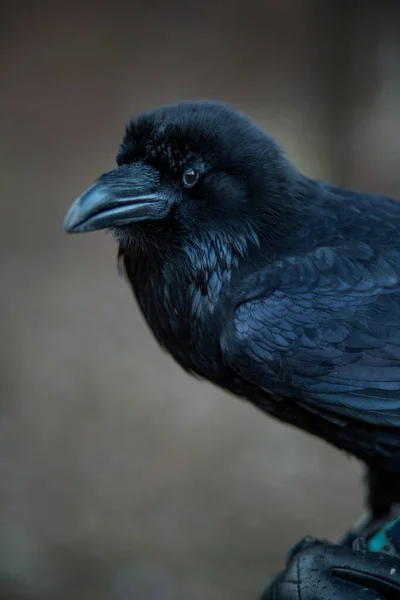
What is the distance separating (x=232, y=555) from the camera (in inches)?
180

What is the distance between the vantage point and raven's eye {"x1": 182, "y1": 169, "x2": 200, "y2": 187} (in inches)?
87.8

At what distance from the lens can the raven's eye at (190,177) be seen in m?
2.23

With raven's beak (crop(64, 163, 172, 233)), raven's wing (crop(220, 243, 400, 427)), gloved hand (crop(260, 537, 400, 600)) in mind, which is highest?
raven's beak (crop(64, 163, 172, 233))

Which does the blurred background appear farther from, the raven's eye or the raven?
the raven's eye

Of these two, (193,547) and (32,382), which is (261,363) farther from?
(32,382)

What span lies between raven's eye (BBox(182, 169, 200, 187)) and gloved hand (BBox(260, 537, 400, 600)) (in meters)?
1.17

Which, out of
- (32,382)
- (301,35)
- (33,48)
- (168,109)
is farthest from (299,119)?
(168,109)

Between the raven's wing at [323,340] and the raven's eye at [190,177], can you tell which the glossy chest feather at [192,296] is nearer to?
the raven's wing at [323,340]

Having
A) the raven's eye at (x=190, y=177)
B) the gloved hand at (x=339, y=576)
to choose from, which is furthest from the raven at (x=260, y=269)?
the gloved hand at (x=339, y=576)

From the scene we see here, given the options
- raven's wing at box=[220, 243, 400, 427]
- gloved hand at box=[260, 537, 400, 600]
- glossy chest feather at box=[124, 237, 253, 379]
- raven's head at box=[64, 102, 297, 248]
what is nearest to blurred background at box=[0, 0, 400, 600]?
gloved hand at box=[260, 537, 400, 600]

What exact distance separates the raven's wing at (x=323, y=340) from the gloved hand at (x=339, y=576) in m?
0.41

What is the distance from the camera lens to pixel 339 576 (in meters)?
2.20

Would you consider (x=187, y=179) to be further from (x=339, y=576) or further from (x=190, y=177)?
(x=339, y=576)

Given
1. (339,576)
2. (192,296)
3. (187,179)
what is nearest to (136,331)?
(192,296)
